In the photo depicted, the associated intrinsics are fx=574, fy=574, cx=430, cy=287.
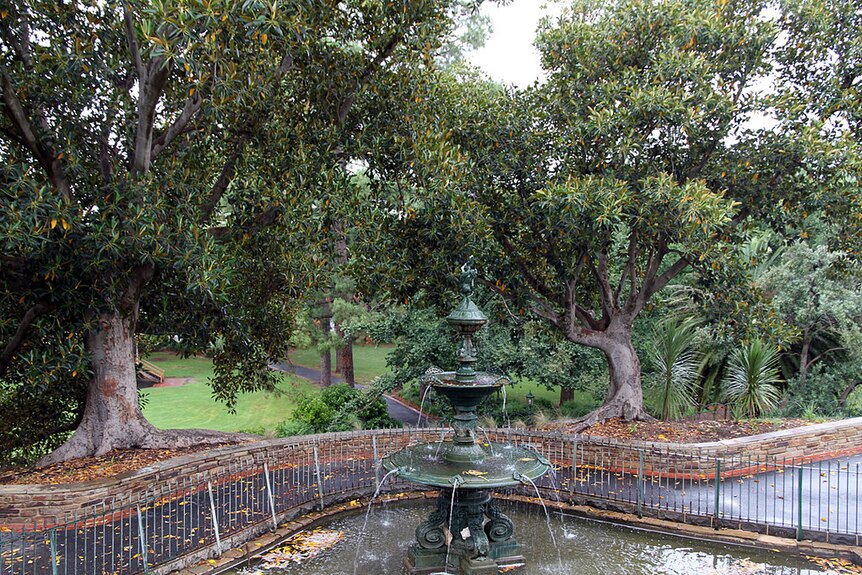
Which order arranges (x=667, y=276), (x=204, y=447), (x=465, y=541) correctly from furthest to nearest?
(x=667, y=276), (x=204, y=447), (x=465, y=541)

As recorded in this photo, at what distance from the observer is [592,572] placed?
285 inches

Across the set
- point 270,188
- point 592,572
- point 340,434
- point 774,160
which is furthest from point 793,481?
point 270,188

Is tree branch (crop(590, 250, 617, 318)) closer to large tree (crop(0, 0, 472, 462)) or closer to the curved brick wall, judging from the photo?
the curved brick wall

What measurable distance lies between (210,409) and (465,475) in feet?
63.7

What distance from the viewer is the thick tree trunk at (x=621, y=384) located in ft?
40.6

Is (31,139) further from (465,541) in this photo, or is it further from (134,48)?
(465,541)

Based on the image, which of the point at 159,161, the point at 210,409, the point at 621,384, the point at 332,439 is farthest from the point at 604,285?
the point at 210,409

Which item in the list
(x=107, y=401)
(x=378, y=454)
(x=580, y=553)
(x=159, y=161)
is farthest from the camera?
(x=378, y=454)

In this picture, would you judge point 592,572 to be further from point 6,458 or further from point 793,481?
point 6,458

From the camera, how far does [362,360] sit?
37125 mm

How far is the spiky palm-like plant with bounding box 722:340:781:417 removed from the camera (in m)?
14.4

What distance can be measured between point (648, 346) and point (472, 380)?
442 inches

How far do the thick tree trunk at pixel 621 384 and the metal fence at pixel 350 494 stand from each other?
2.00 meters

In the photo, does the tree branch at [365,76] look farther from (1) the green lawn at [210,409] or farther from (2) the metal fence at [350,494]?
(1) the green lawn at [210,409]
